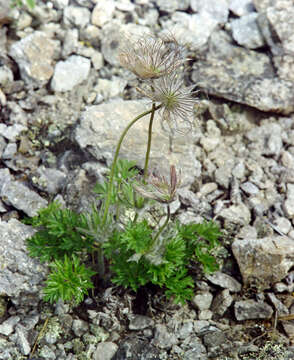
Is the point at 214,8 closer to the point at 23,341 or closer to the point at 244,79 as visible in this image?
the point at 244,79

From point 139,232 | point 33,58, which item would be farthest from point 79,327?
point 33,58

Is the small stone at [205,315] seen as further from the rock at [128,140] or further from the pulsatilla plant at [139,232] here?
the rock at [128,140]

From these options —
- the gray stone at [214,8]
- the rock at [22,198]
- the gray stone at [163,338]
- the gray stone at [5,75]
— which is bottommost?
the gray stone at [163,338]

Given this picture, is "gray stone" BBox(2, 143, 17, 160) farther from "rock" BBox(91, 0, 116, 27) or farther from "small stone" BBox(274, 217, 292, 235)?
"small stone" BBox(274, 217, 292, 235)

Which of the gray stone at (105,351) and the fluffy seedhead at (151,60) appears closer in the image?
the fluffy seedhead at (151,60)

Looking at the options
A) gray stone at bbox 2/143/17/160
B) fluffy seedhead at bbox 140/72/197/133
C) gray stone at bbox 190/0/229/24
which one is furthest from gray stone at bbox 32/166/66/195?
gray stone at bbox 190/0/229/24

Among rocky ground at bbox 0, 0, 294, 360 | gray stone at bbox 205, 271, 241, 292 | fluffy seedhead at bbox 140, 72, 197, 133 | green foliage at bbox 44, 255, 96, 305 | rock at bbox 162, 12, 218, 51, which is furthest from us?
rock at bbox 162, 12, 218, 51

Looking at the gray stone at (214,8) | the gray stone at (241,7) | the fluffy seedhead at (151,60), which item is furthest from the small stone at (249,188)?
the gray stone at (241,7)
